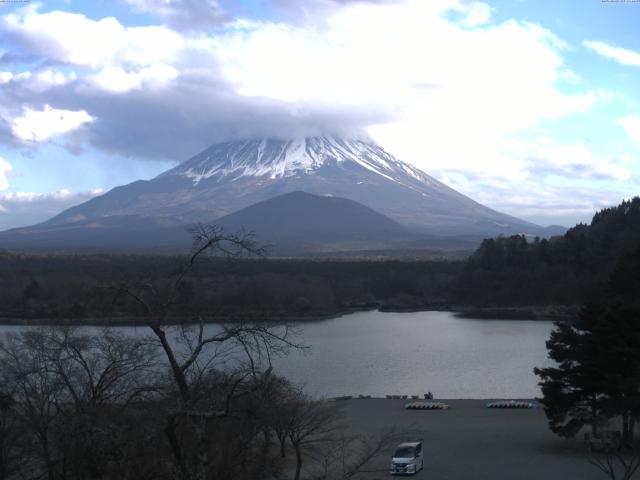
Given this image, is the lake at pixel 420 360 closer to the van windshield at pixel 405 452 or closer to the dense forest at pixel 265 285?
the van windshield at pixel 405 452

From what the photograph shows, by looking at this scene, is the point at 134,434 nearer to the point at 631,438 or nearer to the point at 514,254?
the point at 631,438

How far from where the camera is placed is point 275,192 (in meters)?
143

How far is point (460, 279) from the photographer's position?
53281 millimetres

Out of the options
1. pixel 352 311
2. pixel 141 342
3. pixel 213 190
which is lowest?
pixel 352 311

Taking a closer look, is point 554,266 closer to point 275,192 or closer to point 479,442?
point 479,442

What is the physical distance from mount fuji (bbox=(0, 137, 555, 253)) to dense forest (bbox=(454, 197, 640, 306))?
2912 inches

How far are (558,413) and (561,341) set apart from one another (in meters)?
1.25

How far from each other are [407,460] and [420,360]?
585 inches

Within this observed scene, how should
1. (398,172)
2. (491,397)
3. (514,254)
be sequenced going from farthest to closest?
(398,172)
(514,254)
(491,397)

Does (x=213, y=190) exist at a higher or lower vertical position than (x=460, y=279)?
higher

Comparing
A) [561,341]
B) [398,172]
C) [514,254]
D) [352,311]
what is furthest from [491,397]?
[398,172]

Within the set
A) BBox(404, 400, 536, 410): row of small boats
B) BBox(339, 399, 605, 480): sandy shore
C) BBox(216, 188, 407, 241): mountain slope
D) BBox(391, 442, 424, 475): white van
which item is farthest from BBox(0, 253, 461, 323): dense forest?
BBox(216, 188, 407, 241): mountain slope

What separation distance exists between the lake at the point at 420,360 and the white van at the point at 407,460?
161 inches

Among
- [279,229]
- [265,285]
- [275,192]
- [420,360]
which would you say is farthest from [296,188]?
[420,360]
